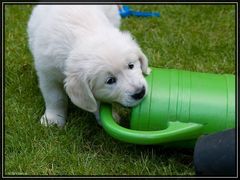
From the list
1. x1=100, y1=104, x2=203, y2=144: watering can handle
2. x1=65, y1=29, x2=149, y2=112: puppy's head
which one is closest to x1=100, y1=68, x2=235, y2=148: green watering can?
x1=100, y1=104, x2=203, y2=144: watering can handle

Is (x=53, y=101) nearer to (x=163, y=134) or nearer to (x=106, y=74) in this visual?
(x=106, y=74)

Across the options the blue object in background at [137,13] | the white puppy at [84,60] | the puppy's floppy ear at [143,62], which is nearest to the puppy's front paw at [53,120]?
the white puppy at [84,60]

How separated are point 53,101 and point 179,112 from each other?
1.09 metres

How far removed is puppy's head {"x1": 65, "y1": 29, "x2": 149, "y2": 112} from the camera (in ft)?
10.8

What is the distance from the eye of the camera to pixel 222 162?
2.89 metres

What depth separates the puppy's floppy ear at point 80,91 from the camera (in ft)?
11.0

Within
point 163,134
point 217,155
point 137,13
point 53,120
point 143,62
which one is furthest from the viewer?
point 137,13

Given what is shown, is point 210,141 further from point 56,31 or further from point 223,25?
point 223,25

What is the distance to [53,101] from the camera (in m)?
3.97

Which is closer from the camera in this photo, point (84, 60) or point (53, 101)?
point (84, 60)

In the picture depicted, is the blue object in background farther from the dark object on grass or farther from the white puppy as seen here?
the dark object on grass

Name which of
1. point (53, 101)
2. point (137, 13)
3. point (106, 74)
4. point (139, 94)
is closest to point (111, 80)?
point (106, 74)

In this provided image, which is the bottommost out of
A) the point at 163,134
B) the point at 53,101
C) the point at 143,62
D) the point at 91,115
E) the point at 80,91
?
the point at 91,115

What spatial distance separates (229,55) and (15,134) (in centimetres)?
218
